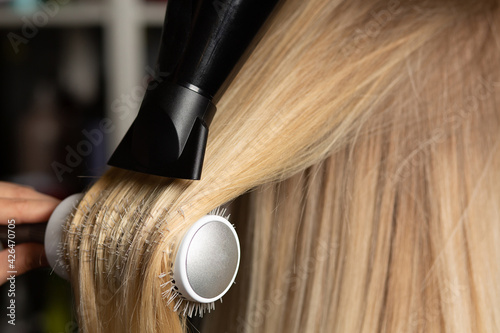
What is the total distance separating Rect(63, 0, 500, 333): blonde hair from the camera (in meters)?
0.33

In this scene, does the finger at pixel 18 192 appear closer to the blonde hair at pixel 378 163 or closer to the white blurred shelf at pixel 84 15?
the blonde hair at pixel 378 163

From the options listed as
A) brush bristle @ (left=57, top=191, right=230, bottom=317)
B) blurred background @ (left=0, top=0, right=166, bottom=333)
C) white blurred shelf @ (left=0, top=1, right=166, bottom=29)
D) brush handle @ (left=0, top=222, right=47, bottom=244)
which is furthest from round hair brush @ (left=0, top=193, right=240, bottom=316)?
white blurred shelf @ (left=0, top=1, right=166, bottom=29)

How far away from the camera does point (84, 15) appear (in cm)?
119

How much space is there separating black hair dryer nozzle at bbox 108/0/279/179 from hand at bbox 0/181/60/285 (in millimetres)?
107

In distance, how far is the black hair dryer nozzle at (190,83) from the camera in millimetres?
258

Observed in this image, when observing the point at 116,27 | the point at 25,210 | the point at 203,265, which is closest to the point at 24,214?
the point at 25,210

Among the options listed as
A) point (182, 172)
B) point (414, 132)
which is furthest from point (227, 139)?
point (414, 132)

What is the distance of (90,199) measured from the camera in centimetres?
31

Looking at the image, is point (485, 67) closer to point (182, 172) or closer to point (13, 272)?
point (182, 172)

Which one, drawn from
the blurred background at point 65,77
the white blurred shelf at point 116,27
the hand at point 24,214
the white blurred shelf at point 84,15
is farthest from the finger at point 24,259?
the white blurred shelf at point 84,15

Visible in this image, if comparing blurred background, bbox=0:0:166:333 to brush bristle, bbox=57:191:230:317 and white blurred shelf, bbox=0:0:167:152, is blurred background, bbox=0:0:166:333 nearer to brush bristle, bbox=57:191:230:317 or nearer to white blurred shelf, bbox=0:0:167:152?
white blurred shelf, bbox=0:0:167:152

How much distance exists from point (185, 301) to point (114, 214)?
70mm

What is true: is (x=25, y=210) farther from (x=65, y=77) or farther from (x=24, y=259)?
(x=65, y=77)

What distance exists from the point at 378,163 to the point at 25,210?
265mm
